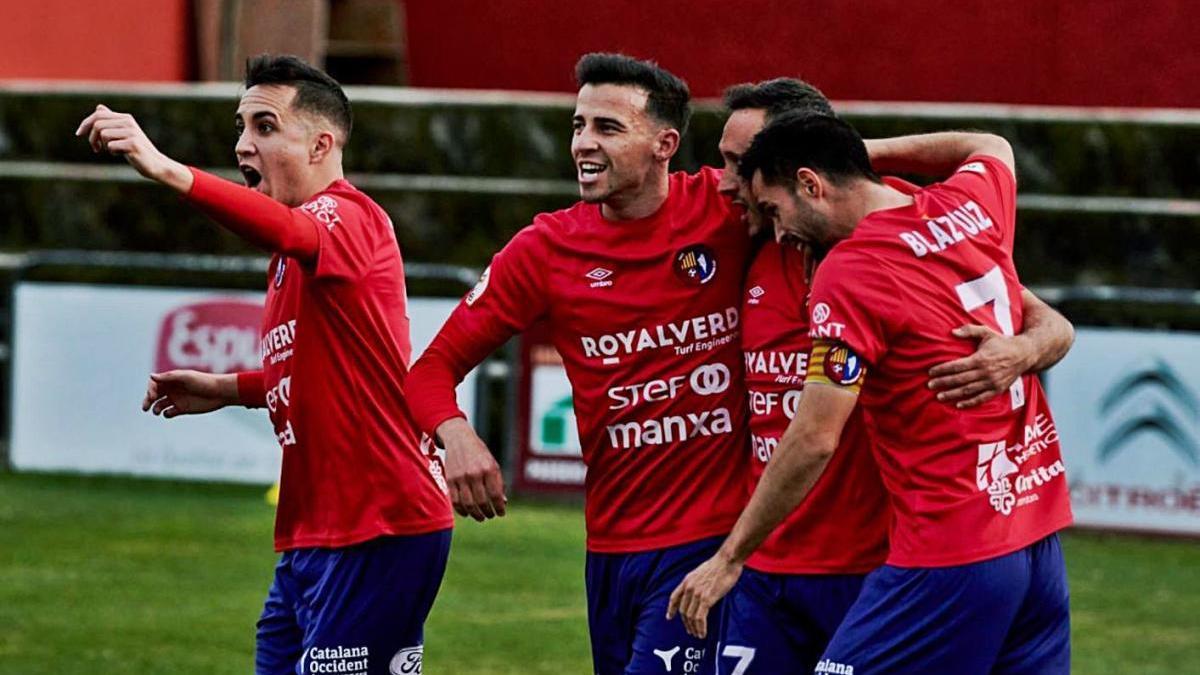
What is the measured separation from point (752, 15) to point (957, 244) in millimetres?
15489

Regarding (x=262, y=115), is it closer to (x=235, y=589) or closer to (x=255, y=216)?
(x=255, y=216)

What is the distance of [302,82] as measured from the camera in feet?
21.9

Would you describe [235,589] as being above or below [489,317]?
below

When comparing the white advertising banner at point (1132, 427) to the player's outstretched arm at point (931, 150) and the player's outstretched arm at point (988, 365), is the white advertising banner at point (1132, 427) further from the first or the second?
the player's outstretched arm at point (988, 365)

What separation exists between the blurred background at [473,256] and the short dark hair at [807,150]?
4.90 meters

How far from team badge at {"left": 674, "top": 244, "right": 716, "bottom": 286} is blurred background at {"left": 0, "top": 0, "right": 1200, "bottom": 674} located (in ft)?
13.3

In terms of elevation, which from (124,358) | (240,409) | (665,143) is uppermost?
(124,358)

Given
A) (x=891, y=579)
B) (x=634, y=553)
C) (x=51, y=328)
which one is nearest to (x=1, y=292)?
(x=51, y=328)

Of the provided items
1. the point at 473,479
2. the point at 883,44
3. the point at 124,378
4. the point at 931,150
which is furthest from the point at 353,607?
the point at 883,44

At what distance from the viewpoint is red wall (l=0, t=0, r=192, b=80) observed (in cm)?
2134

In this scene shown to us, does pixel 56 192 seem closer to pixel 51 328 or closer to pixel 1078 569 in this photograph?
pixel 51 328

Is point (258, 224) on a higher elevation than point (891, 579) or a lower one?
higher

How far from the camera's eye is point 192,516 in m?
14.6

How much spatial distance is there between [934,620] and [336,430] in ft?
6.40
